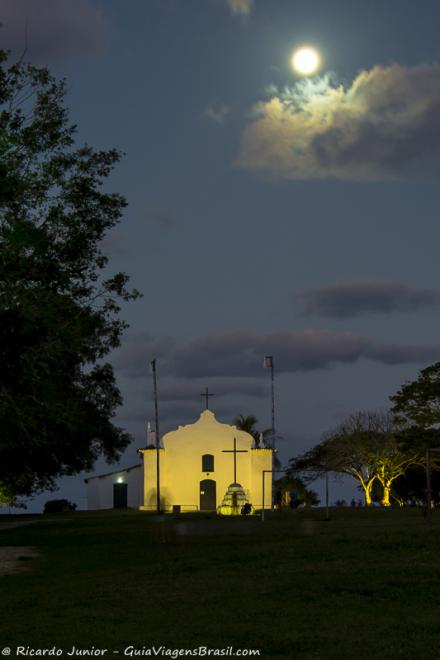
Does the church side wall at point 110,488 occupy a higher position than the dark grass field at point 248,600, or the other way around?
the church side wall at point 110,488

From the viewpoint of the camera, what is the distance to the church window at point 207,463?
→ 82125mm

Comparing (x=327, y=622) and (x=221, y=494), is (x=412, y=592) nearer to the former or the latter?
(x=327, y=622)

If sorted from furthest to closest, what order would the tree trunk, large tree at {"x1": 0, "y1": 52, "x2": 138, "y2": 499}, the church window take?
the church window → the tree trunk → large tree at {"x1": 0, "y1": 52, "x2": 138, "y2": 499}

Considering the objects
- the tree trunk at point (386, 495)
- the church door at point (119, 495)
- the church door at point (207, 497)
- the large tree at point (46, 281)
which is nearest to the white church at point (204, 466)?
the church door at point (207, 497)

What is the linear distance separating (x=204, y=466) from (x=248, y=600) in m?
67.6

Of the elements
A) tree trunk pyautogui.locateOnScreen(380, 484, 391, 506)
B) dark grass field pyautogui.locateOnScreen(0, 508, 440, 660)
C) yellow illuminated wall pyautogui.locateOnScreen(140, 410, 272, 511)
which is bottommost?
dark grass field pyautogui.locateOnScreen(0, 508, 440, 660)

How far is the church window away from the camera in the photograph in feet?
269

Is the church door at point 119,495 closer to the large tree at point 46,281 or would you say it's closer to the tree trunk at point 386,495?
the tree trunk at point 386,495

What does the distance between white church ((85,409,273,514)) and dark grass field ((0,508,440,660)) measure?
55855 millimetres

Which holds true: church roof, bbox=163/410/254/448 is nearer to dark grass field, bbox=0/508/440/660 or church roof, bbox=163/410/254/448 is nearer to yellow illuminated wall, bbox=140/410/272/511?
yellow illuminated wall, bbox=140/410/272/511

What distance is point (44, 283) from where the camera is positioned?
29.6 metres

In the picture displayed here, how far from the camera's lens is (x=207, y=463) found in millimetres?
82312

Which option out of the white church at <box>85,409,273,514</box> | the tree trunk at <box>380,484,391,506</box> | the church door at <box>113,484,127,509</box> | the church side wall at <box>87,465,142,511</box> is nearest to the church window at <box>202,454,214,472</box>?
the white church at <box>85,409,273,514</box>

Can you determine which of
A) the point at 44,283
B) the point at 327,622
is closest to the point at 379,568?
the point at 327,622
